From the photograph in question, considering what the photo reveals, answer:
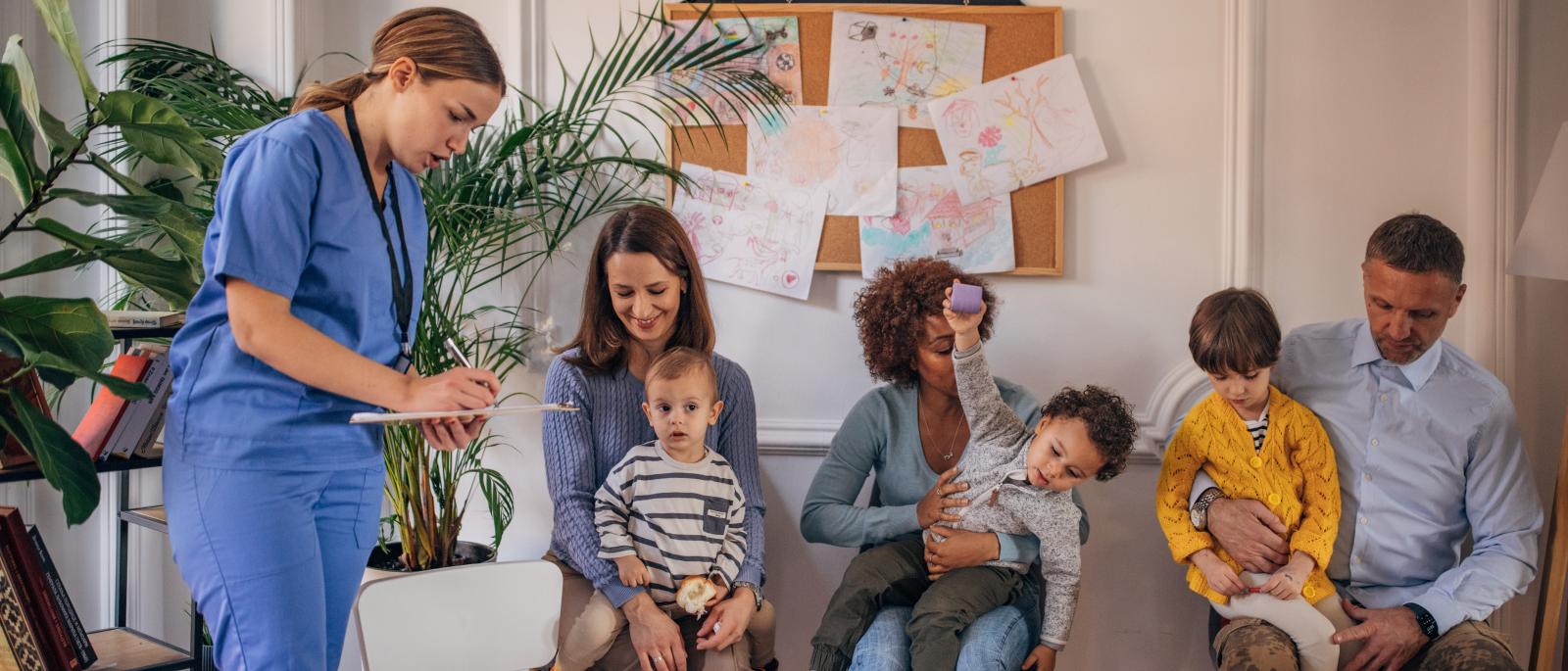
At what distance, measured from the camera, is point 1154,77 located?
276 centimetres

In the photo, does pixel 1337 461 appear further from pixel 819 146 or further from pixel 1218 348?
pixel 819 146

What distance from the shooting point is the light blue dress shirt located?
228 centimetres

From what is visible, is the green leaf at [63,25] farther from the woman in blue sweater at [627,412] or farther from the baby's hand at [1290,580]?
the baby's hand at [1290,580]

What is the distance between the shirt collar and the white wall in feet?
1.10

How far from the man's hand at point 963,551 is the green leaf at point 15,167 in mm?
1636

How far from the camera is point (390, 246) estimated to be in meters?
1.60

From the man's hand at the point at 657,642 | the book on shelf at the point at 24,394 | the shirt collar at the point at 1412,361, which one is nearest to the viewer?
the book on shelf at the point at 24,394

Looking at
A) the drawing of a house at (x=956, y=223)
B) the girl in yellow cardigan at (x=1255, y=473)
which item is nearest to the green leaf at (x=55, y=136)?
the drawing of a house at (x=956, y=223)

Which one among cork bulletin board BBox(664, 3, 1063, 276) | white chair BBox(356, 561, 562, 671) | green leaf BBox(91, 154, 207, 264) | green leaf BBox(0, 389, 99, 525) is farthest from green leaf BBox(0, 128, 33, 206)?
cork bulletin board BBox(664, 3, 1063, 276)

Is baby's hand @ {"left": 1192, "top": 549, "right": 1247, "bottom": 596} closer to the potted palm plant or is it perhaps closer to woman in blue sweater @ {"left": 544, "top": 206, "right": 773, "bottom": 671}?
woman in blue sweater @ {"left": 544, "top": 206, "right": 773, "bottom": 671}

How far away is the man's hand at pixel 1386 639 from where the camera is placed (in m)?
2.15

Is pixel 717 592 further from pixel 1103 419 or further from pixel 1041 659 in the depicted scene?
pixel 1103 419

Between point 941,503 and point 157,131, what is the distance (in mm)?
1529

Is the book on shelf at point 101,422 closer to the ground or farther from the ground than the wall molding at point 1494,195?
closer to the ground
